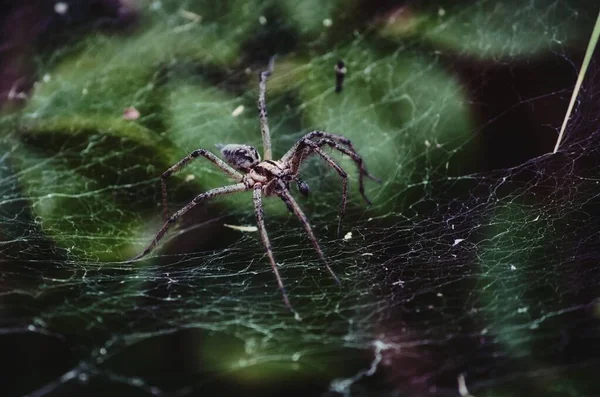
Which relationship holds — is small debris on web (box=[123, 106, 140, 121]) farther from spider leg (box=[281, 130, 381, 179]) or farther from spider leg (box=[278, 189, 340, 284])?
spider leg (box=[278, 189, 340, 284])

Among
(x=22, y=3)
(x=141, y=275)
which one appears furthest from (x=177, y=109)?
(x=22, y=3)

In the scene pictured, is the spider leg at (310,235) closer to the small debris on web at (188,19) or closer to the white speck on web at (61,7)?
the small debris on web at (188,19)

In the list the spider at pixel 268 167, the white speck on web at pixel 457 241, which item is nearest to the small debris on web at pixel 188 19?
the spider at pixel 268 167

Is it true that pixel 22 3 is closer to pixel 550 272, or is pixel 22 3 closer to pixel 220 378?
pixel 220 378

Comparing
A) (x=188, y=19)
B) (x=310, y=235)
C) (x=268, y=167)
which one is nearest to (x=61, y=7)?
(x=188, y=19)

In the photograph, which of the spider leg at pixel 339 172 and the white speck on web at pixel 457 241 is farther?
the spider leg at pixel 339 172
